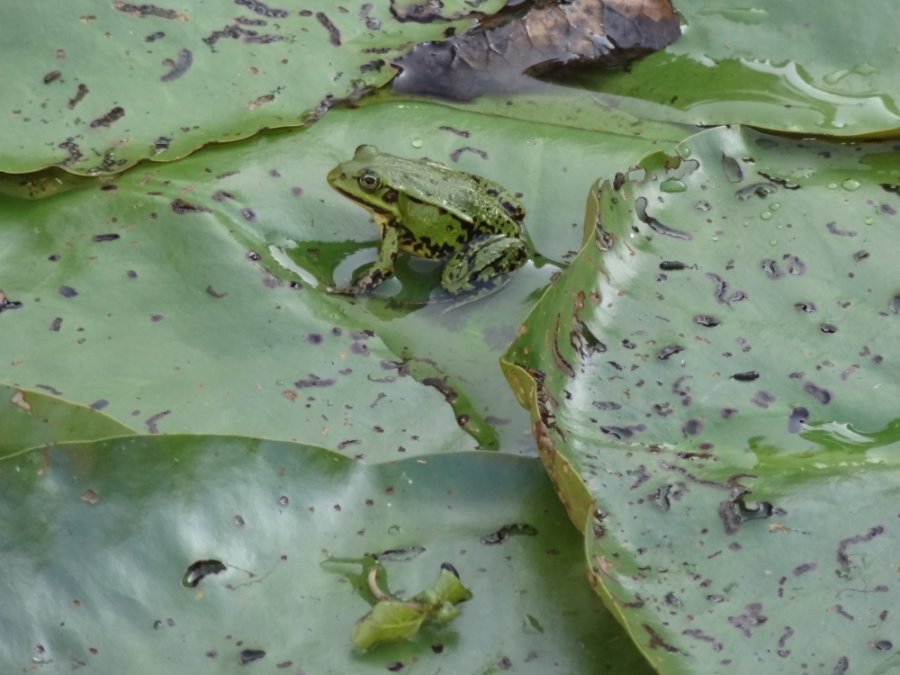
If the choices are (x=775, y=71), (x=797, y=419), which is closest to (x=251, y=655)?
(x=797, y=419)

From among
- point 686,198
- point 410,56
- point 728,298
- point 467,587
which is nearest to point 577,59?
point 410,56

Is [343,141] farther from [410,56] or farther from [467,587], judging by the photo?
[467,587]

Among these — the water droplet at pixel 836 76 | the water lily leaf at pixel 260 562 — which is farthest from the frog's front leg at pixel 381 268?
the water droplet at pixel 836 76

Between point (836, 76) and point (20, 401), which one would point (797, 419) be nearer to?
point (836, 76)

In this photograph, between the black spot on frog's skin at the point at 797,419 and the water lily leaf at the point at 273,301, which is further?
the water lily leaf at the point at 273,301

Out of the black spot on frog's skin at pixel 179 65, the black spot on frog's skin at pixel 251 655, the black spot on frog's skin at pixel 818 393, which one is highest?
the black spot on frog's skin at pixel 179 65

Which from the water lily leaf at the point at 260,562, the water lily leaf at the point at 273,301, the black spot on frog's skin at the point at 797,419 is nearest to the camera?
the water lily leaf at the point at 260,562

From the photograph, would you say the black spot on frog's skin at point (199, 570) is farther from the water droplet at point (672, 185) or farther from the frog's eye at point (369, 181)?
the water droplet at point (672, 185)
